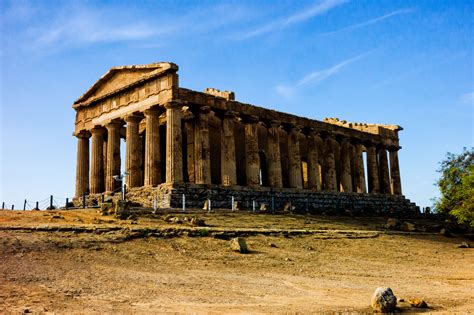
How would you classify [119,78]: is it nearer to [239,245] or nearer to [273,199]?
[273,199]

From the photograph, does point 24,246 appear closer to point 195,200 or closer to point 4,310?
point 4,310

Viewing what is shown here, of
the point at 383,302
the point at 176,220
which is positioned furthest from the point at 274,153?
the point at 383,302

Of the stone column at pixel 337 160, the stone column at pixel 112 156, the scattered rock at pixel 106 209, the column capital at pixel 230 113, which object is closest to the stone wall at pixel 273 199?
the stone column at pixel 112 156

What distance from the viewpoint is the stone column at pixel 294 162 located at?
3619 centimetres

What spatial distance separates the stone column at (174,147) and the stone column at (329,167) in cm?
1450

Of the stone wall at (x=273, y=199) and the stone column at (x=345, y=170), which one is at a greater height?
the stone column at (x=345, y=170)

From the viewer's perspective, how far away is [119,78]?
33.7 m

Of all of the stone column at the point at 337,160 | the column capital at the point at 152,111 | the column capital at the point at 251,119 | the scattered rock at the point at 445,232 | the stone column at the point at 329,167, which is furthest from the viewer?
the stone column at the point at 337,160

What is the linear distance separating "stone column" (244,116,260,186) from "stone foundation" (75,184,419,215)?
92 centimetres

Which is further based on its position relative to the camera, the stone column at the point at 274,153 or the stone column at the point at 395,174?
the stone column at the point at 395,174

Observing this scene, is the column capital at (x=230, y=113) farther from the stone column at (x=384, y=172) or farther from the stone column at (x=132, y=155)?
the stone column at (x=384, y=172)

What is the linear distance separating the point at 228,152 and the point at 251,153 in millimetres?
2200

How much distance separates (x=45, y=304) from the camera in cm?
920

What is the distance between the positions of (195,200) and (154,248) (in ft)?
42.7
